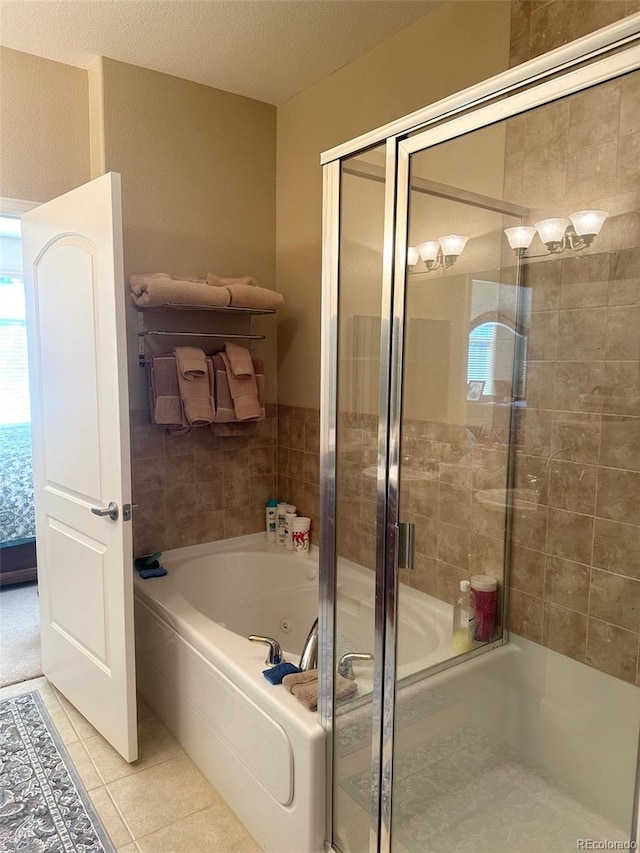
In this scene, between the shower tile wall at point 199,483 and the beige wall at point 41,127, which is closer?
the beige wall at point 41,127

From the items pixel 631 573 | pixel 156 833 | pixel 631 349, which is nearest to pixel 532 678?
pixel 631 573

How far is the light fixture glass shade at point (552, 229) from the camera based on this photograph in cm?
172

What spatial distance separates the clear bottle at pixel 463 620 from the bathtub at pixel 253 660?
0.05 m

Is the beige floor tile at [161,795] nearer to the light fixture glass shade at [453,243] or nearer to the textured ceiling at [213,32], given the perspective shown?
the light fixture glass shade at [453,243]

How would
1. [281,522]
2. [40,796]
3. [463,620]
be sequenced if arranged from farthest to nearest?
[281,522] < [40,796] < [463,620]

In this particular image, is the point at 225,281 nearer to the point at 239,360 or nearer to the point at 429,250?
the point at 239,360

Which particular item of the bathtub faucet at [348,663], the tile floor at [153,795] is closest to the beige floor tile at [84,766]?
the tile floor at [153,795]

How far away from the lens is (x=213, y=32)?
7.57ft

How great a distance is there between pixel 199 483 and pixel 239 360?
2.05 feet

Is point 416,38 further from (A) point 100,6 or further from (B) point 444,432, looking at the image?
(B) point 444,432

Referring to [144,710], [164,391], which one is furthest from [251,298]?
[144,710]

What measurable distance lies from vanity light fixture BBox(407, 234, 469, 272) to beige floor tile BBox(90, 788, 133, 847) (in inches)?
74.1

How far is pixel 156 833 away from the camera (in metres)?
1.89

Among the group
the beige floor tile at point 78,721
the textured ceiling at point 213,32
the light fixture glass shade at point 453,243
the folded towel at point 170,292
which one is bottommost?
the beige floor tile at point 78,721
